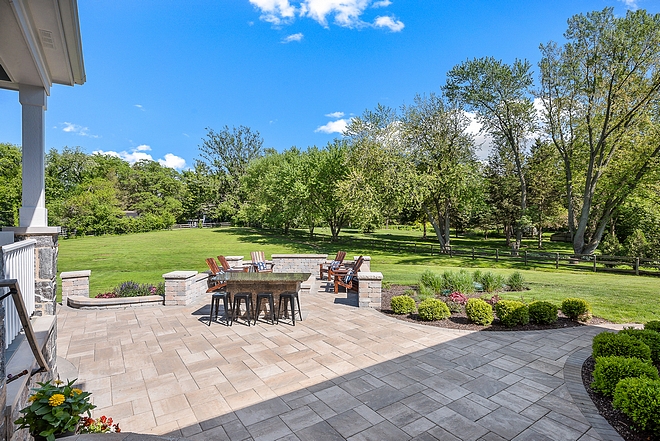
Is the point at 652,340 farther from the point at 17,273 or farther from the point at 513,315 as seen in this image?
the point at 17,273

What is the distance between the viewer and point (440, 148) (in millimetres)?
19266

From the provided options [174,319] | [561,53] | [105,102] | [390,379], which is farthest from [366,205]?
[105,102]

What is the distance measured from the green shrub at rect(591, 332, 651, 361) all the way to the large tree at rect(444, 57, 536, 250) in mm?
17990

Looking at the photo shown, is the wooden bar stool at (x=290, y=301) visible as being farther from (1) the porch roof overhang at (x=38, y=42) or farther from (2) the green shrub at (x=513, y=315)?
(1) the porch roof overhang at (x=38, y=42)

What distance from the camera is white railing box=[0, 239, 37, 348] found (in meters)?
2.54

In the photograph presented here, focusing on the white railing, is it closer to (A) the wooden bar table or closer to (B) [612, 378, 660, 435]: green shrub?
(A) the wooden bar table

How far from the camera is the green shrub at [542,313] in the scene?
5.91 meters

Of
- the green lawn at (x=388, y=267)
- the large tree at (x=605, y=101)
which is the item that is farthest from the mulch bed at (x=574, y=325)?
the large tree at (x=605, y=101)

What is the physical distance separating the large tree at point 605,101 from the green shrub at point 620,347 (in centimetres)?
1634

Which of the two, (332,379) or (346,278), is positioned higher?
(346,278)

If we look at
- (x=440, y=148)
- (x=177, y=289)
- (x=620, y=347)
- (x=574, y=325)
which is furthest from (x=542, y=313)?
(x=440, y=148)

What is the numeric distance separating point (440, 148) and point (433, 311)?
15.4 meters

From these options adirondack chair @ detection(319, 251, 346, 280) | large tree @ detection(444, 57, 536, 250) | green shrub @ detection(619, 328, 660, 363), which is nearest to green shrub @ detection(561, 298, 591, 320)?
green shrub @ detection(619, 328, 660, 363)

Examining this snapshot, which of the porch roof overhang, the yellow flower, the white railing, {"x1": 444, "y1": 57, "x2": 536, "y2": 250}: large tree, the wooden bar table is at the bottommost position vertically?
the wooden bar table
